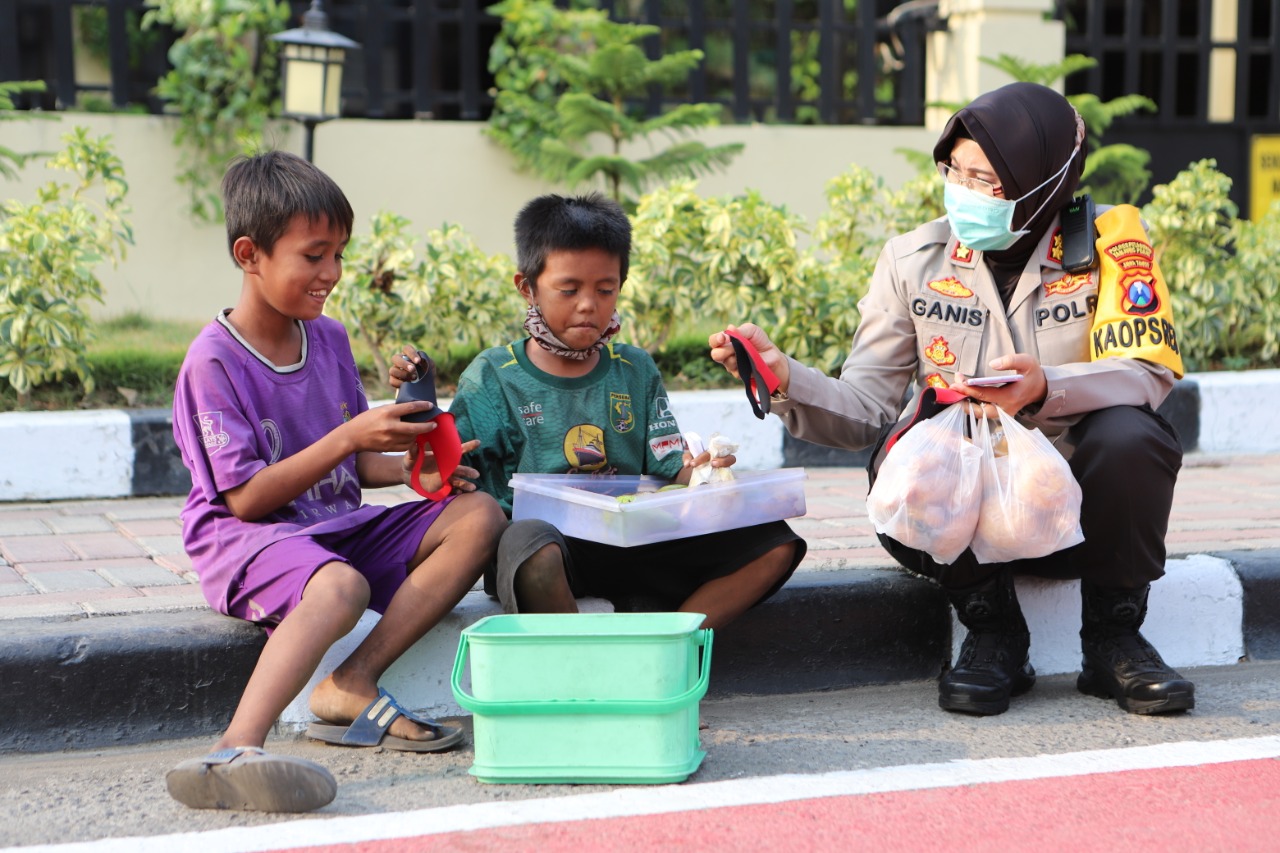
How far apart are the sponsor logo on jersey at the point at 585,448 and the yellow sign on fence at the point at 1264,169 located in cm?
772

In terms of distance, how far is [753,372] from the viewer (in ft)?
10.0

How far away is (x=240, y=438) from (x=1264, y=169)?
8540 millimetres

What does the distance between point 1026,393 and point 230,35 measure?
574cm

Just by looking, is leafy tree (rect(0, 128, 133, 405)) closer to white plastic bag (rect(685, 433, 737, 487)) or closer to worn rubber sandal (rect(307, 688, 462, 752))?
worn rubber sandal (rect(307, 688, 462, 752))

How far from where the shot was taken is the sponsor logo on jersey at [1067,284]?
3188 mm

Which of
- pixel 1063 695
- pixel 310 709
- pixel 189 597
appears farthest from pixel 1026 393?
pixel 189 597

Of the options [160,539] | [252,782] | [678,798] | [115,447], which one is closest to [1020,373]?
[678,798]

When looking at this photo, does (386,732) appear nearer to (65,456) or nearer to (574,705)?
(574,705)

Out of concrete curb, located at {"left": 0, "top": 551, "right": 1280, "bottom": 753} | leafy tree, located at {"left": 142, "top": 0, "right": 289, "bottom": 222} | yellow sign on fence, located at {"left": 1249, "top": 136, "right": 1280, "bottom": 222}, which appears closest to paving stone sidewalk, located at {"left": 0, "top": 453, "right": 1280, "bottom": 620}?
concrete curb, located at {"left": 0, "top": 551, "right": 1280, "bottom": 753}

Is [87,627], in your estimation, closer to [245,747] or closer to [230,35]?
[245,747]

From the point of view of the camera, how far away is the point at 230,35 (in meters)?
7.52

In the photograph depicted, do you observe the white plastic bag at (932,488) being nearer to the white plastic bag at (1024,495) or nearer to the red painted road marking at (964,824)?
the white plastic bag at (1024,495)

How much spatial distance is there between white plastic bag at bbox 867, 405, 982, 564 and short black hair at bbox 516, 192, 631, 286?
2.50 ft

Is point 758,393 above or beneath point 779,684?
above
